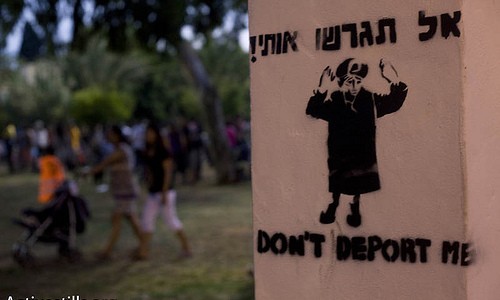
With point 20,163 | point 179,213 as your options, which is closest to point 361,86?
point 179,213

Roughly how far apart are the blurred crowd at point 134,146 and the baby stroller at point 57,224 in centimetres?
708

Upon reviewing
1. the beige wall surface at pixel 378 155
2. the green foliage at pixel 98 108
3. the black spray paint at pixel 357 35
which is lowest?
the beige wall surface at pixel 378 155

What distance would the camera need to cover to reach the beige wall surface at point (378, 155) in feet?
10.3

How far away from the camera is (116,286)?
7875mm

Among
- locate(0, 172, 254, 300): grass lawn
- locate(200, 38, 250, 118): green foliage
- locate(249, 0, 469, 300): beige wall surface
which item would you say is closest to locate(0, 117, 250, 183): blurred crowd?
locate(0, 172, 254, 300): grass lawn

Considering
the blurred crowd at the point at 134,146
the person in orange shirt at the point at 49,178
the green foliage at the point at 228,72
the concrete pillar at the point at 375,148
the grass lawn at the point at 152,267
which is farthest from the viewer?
the green foliage at the point at 228,72

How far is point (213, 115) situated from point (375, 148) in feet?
53.7

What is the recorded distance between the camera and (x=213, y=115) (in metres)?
19.6

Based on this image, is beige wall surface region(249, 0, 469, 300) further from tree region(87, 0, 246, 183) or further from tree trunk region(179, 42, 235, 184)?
tree trunk region(179, 42, 235, 184)

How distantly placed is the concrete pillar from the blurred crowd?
13.1 metres

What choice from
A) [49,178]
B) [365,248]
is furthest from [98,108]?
[365,248]

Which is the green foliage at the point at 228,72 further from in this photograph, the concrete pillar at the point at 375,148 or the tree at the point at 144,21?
the concrete pillar at the point at 375,148

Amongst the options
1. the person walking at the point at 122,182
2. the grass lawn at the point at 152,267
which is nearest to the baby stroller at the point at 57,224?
the grass lawn at the point at 152,267

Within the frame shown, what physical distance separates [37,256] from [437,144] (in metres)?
7.77
